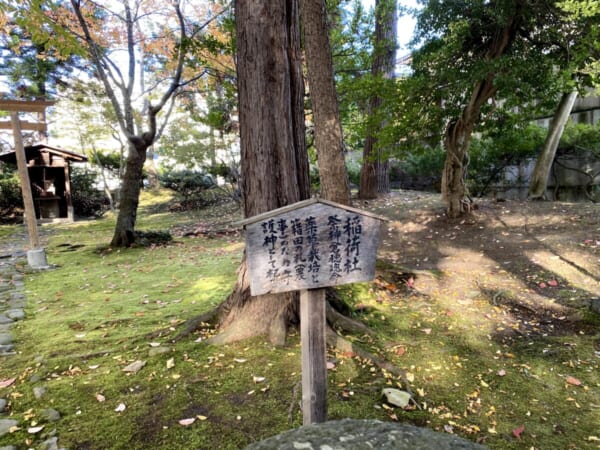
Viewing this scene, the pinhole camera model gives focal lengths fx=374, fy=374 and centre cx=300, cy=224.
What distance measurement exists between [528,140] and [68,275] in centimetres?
1206

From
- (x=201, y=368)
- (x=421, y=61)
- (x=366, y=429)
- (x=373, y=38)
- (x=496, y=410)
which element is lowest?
(x=496, y=410)

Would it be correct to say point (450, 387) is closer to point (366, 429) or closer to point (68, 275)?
point (366, 429)

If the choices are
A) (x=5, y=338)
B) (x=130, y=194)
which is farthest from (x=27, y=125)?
(x=5, y=338)

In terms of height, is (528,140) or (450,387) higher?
(528,140)

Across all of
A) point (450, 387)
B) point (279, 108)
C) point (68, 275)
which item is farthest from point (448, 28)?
point (68, 275)

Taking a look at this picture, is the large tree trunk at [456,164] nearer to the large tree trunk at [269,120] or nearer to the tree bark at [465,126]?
the tree bark at [465,126]

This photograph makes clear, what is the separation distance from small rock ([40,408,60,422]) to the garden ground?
0.04m

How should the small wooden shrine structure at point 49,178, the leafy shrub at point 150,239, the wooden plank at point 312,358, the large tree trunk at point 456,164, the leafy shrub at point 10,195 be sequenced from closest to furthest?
the wooden plank at point 312,358
the large tree trunk at point 456,164
the leafy shrub at point 150,239
the leafy shrub at point 10,195
the small wooden shrine structure at point 49,178

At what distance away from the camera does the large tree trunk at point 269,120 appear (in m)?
3.33

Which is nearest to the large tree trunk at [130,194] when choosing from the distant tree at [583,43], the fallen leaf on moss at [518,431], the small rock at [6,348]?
the small rock at [6,348]

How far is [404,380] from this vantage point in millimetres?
3139

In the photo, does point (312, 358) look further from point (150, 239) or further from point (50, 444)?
point (150, 239)

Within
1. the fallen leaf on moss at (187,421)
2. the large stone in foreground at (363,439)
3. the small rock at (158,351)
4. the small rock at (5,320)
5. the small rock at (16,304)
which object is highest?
the large stone in foreground at (363,439)

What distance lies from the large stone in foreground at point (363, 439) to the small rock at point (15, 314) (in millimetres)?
4724
